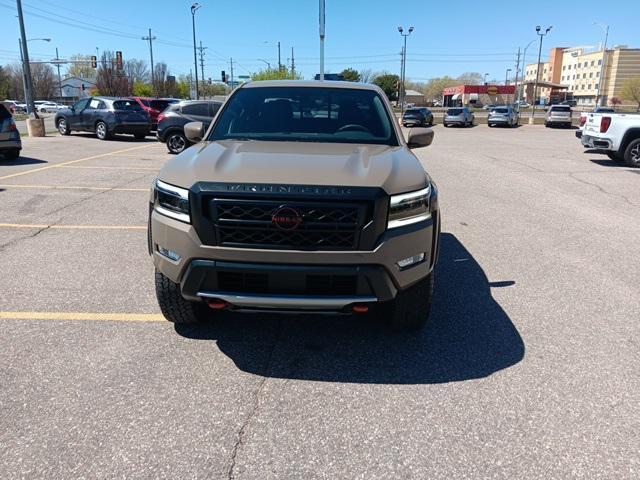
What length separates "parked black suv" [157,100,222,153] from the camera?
16.4 metres

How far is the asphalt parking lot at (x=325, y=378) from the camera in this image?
2.51 metres

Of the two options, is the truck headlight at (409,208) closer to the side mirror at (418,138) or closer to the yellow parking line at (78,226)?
the side mirror at (418,138)

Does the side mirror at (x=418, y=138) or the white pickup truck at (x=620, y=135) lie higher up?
the side mirror at (x=418, y=138)

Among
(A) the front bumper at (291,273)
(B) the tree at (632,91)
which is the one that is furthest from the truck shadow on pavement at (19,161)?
(B) the tree at (632,91)

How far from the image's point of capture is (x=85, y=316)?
4055mm

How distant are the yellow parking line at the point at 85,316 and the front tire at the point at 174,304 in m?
0.42

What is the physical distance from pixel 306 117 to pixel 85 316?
2393mm

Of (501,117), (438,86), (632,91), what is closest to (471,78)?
(438,86)

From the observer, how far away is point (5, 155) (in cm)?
1359

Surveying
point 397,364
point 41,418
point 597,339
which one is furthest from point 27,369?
point 597,339

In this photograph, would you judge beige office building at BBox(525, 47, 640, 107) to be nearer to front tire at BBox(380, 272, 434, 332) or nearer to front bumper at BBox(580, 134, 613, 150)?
front bumper at BBox(580, 134, 613, 150)

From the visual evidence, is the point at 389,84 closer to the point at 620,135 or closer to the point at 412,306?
the point at 620,135

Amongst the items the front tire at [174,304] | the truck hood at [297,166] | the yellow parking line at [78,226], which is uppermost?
the truck hood at [297,166]

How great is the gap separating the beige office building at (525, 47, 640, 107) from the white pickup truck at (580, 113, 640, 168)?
4059 inches
